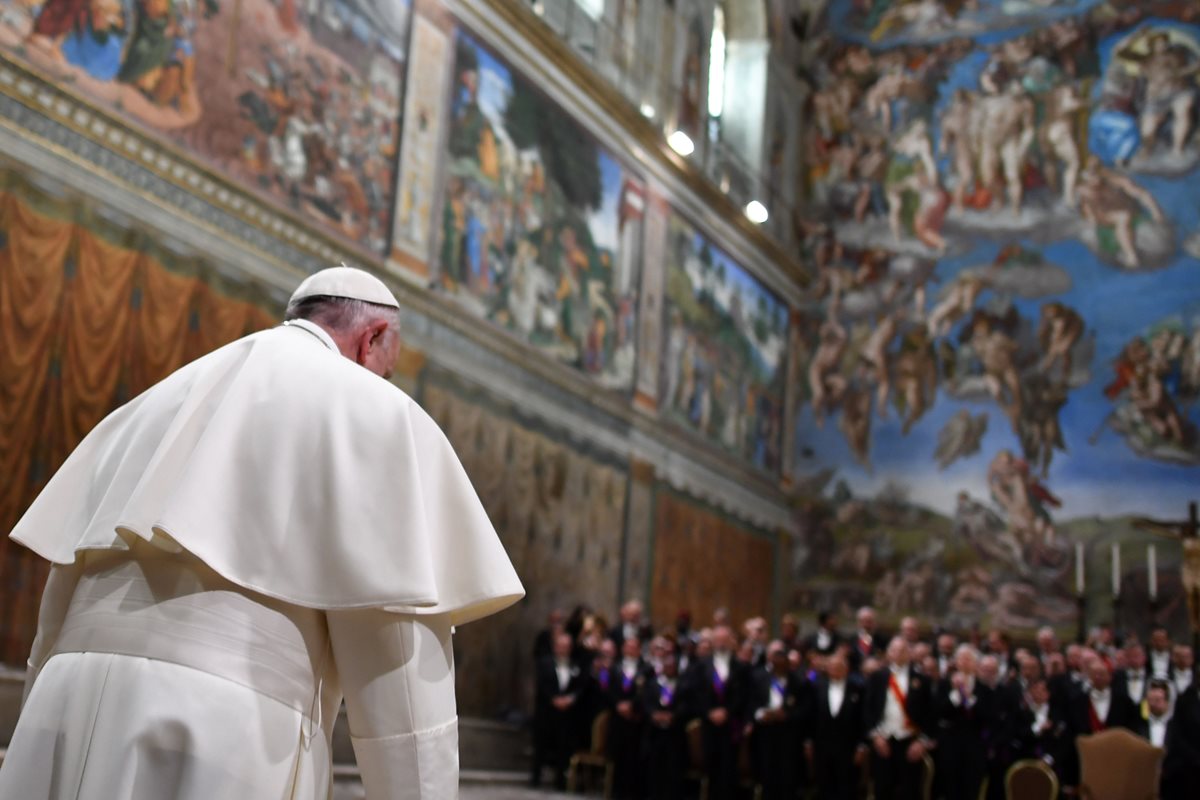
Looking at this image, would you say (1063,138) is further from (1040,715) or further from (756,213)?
(1040,715)

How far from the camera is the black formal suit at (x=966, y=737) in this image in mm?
12281

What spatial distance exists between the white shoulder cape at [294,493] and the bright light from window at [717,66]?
21.7m

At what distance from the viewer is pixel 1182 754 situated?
11617 mm

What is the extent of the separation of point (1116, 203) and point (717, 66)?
7.37 metres

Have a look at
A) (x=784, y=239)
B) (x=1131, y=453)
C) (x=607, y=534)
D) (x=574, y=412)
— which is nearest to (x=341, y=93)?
(x=574, y=412)

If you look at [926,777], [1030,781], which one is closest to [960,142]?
[926,777]

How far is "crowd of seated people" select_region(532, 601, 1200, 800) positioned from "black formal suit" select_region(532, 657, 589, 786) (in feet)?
0.05

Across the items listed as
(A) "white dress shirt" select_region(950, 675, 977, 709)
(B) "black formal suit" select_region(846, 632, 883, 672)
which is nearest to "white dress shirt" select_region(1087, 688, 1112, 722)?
(A) "white dress shirt" select_region(950, 675, 977, 709)

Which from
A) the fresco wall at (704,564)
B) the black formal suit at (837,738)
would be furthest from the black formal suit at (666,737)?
the fresco wall at (704,564)

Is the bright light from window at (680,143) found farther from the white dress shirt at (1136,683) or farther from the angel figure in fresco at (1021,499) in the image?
the white dress shirt at (1136,683)

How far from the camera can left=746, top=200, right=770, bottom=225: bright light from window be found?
22.8 meters

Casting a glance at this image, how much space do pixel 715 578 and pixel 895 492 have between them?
14.1ft

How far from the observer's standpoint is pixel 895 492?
76.6 feet

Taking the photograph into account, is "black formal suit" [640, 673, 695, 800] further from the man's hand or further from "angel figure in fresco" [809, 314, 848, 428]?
"angel figure in fresco" [809, 314, 848, 428]
